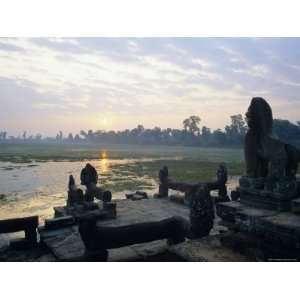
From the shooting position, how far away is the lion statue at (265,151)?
214 inches

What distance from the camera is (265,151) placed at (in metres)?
5.66

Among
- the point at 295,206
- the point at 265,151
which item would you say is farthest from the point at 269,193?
the point at 265,151

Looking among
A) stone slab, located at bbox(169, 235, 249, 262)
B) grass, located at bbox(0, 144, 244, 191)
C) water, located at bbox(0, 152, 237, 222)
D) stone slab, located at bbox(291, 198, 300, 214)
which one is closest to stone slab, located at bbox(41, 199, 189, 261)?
stone slab, located at bbox(169, 235, 249, 262)

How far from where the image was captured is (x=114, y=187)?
19.0 m

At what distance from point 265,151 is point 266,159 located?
0.15m

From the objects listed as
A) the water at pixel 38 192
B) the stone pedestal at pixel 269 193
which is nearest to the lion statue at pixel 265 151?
the stone pedestal at pixel 269 193

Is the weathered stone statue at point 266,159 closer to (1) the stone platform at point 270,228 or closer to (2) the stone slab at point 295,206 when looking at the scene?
(2) the stone slab at point 295,206

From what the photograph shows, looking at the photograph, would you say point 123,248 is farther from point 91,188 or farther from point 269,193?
point 91,188

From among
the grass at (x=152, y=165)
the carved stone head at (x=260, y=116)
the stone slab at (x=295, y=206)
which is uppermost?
the carved stone head at (x=260, y=116)

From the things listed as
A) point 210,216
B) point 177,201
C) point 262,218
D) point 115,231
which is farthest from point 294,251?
point 177,201

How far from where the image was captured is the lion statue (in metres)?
5.44

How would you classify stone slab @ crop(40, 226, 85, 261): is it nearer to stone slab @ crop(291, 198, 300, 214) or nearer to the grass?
stone slab @ crop(291, 198, 300, 214)

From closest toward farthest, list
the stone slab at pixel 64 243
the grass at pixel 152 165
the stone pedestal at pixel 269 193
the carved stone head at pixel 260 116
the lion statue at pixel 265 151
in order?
the stone pedestal at pixel 269 193, the lion statue at pixel 265 151, the carved stone head at pixel 260 116, the stone slab at pixel 64 243, the grass at pixel 152 165

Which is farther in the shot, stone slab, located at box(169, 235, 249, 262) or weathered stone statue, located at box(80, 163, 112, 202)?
weathered stone statue, located at box(80, 163, 112, 202)
